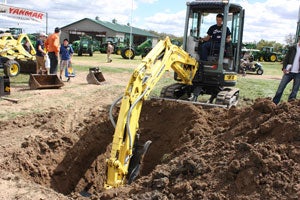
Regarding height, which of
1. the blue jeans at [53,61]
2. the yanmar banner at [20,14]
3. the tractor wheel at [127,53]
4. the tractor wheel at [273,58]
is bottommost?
the blue jeans at [53,61]

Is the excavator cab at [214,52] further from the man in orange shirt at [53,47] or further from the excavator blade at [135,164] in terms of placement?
the man in orange shirt at [53,47]

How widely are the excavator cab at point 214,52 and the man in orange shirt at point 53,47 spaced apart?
5915 mm

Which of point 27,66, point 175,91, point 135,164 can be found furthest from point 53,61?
point 135,164

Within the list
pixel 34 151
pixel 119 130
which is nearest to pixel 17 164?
pixel 34 151

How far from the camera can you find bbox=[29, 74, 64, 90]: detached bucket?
11158 mm

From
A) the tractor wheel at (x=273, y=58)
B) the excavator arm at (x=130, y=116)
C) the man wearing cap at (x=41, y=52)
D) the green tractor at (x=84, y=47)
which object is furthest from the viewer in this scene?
the tractor wheel at (x=273, y=58)

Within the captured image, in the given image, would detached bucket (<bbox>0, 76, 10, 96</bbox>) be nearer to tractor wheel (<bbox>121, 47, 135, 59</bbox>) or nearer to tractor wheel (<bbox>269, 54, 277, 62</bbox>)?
tractor wheel (<bbox>121, 47, 135, 59</bbox>)

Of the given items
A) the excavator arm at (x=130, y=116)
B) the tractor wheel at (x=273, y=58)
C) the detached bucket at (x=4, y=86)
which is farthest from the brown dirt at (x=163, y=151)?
the tractor wheel at (x=273, y=58)

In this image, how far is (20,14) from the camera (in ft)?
54.7

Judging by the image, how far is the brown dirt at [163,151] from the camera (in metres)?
3.66

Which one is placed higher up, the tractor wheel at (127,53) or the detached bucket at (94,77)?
the tractor wheel at (127,53)

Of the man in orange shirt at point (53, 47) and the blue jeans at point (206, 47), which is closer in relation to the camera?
the blue jeans at point (206, 47)

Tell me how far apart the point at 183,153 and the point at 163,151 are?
144 cm

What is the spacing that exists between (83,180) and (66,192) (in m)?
0.42
